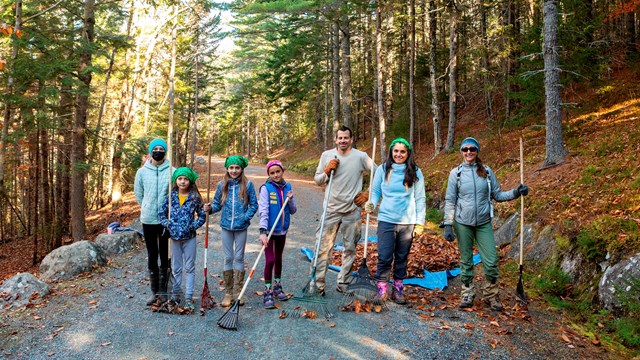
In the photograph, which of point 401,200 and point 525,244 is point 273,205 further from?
point 525,244

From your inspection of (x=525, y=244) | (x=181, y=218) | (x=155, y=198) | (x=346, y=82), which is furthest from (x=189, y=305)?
(x=346, y=82)

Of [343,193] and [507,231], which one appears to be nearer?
[343,193]

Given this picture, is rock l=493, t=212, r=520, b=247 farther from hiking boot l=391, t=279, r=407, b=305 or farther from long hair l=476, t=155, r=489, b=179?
hiking boot l=391, t=279, r=407, b=305

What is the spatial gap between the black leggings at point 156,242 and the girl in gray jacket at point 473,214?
12.7 ft

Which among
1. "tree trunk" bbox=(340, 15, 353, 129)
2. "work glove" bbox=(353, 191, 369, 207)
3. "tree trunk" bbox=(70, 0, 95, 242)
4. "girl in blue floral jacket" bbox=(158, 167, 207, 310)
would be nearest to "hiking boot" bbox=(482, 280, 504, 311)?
"work glove" bbox=(353, 191, 369, 207)

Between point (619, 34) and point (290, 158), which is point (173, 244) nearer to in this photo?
point (619, 34)

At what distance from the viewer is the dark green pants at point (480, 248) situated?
5.36m

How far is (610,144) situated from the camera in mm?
9000

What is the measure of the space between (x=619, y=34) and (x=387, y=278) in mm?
17271

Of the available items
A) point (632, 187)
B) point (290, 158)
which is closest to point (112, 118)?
point (290, 158)

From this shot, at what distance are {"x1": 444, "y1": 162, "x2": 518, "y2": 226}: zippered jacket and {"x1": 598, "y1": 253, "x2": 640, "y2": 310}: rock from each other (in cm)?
172

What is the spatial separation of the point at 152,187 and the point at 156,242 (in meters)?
0.77

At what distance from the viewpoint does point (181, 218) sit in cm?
534

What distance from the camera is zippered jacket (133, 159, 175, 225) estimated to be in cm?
543
